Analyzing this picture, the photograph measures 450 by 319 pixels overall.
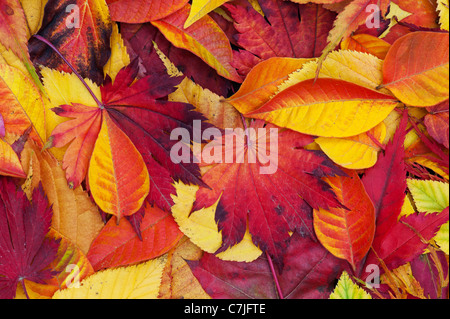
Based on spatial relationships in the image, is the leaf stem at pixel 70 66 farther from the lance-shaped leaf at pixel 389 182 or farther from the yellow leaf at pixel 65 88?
the lance-shaped leaf at pixel 389 182

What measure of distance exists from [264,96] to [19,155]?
0.30m

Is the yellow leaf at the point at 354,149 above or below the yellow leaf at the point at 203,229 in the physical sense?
above

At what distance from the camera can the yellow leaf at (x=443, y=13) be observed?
411 millimetres

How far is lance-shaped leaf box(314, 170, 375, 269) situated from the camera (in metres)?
0.42

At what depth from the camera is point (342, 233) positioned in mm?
426

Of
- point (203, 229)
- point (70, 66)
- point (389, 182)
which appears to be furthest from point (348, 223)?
point (70, 66)

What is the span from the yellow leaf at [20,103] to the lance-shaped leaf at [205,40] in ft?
0.58

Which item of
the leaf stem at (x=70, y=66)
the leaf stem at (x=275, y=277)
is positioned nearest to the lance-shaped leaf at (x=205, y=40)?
the leaf stem at (x=70, y=66)

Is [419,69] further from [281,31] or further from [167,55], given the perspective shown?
[167,55]

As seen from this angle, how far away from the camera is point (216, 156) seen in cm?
43
